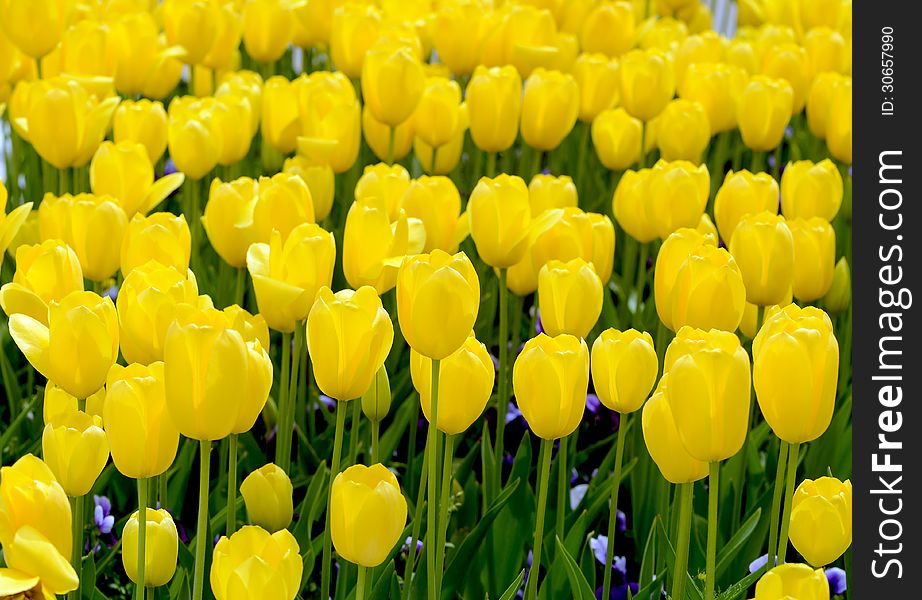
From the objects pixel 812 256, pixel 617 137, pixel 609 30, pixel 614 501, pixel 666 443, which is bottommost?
pixel 614 501

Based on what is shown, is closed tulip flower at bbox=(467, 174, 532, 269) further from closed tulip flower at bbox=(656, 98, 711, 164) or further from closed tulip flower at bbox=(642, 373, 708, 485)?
closed tulip flower at bbox=(656, 98, 711, 164)

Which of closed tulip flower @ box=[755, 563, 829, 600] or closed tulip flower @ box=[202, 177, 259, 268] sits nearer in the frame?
closed tulip flower @ box=[755, 563, 829, 600]

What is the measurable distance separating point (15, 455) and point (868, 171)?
1.25 meters

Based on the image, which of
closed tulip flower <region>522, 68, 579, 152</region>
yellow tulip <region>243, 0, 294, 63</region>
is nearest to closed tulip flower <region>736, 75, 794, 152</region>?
closed tulip flower <region>522, 68, 579, 152</region>

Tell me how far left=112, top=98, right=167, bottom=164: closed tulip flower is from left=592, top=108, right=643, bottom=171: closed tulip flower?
78cm

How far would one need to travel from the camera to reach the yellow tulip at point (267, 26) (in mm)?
2713

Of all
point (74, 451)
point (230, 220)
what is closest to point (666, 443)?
point (74, 451)

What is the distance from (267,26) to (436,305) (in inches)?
69.5

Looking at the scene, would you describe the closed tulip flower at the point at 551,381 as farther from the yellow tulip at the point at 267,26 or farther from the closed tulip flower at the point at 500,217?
the yellow tulip at the point at 267,26

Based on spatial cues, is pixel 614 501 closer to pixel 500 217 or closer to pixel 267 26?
pixel 500 217

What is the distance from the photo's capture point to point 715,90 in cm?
243

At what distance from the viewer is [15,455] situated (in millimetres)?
1826

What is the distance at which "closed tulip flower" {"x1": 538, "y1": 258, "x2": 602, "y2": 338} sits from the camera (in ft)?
4.62

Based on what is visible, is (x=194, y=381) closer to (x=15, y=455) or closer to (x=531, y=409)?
(x=531, y=409)
